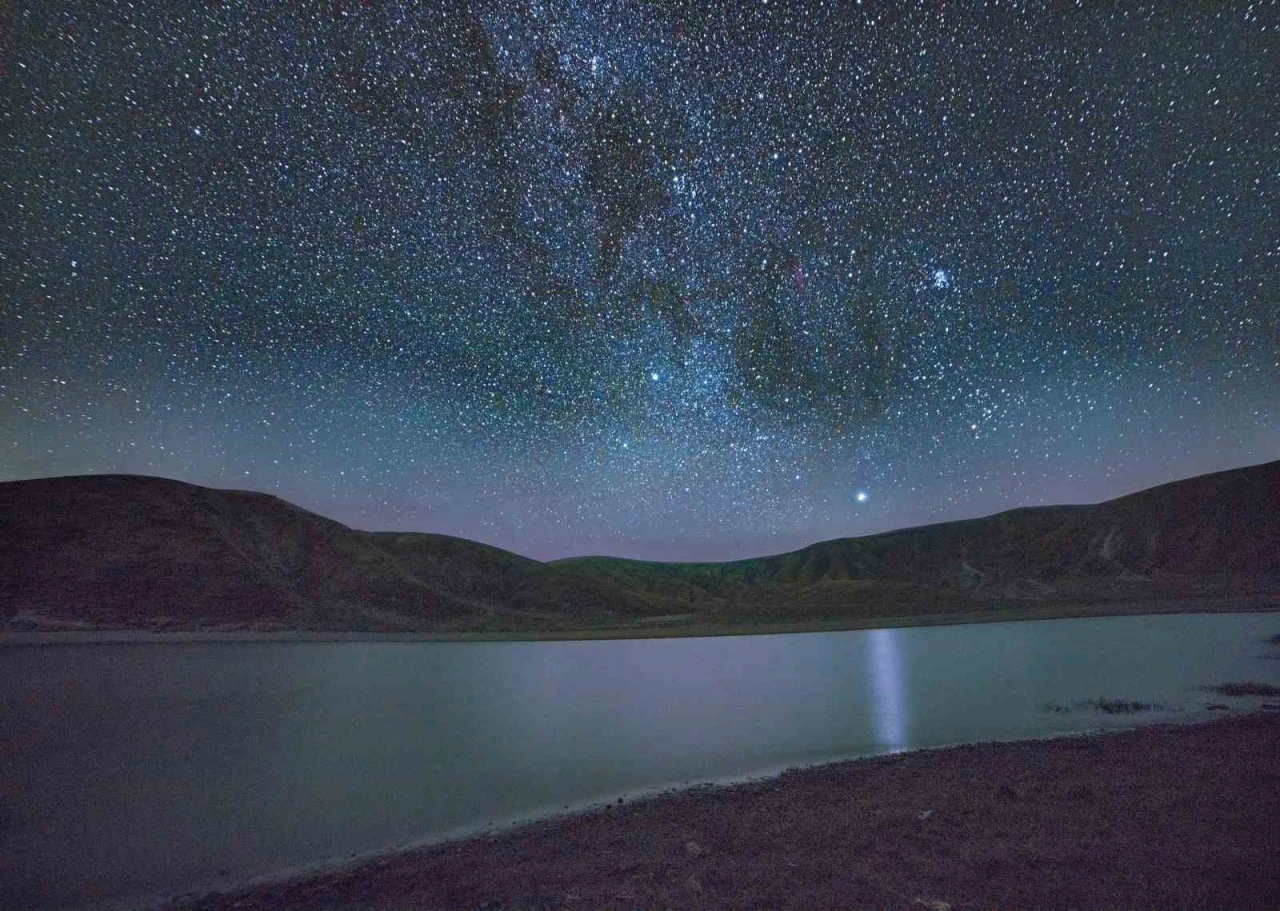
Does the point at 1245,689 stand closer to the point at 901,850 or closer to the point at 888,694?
the point at 888,694

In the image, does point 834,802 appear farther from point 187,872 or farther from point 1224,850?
point 187,872

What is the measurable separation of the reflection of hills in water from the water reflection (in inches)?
1939

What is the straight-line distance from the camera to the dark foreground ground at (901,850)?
5.74 metres

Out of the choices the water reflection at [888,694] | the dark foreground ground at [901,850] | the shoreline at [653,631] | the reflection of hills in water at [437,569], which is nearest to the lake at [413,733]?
the water reflection at [888,694]

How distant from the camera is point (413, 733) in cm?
1698

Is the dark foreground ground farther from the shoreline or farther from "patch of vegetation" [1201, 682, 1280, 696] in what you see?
the shoreline

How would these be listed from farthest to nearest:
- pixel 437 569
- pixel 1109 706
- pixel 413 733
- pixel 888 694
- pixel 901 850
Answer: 1. pixel 437 569
2. pixel 888 694
3. pixel 413 733
4. pixel 1109 706
5. pixel 901 850

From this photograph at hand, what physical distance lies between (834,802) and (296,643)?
199 feet

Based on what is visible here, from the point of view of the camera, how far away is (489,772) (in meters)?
13.2

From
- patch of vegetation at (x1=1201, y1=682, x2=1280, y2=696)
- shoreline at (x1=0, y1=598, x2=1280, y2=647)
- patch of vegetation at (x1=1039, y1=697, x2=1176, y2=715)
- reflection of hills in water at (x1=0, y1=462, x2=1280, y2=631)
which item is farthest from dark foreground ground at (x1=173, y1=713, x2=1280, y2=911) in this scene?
reflection of hills in water at (x1=0, y1=462, x2=1280, y2=631)

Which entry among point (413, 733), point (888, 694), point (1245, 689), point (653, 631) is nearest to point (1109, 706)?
point (1245, 689)

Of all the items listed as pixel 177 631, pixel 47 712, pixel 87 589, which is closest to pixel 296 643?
pixel 177 631

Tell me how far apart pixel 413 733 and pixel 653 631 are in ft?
197

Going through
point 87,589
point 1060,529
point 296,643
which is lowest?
point 296,643
